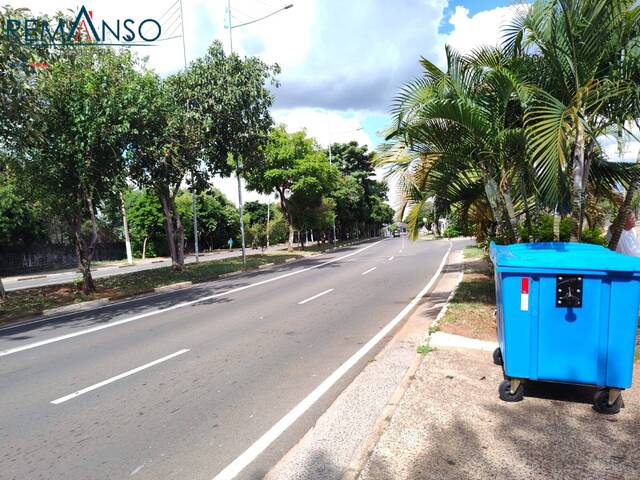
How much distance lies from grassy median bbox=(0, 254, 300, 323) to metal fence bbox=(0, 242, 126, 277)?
17261 millimetres

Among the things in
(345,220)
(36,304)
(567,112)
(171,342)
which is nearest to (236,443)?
(171,342)

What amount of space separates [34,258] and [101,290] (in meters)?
22.0

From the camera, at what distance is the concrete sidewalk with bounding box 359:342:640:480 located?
3.24m

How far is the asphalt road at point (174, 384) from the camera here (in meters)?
3.83

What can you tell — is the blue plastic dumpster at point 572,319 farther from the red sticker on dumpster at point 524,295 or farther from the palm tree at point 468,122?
the palm tree at point 468,122

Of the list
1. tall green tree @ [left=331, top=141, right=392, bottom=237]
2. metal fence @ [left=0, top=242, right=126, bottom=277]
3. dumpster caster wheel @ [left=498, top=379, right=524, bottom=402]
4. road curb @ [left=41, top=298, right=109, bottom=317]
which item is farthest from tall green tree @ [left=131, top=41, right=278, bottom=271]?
tall green tree @ [left=331, top=141, right=392, bottom=237]

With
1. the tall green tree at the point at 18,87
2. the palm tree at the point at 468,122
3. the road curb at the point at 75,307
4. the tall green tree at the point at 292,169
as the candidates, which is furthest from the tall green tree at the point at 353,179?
the palm tree at the point at 468,122

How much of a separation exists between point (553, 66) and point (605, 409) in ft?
15.3

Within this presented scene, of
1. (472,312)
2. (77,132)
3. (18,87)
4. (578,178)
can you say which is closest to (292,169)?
(77,132)

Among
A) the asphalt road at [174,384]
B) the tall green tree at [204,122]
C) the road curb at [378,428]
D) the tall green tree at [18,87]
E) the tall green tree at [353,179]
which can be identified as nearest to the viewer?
the road curb at [378,428]

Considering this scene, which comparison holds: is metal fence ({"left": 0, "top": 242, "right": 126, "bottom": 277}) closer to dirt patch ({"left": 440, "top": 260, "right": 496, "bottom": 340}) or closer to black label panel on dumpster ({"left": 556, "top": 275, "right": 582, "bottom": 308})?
dirt patch ({"left": 440, "top": 260, "right": 496, "bottom": 340})

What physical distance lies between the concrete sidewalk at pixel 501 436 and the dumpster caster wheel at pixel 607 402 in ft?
0.17

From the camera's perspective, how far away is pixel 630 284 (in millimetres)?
3834

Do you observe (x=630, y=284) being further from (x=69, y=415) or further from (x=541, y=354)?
(x=69, y=415)
